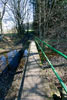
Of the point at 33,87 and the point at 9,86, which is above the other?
the point at 33,87

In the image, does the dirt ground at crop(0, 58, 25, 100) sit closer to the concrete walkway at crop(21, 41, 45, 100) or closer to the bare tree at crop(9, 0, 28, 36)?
the concrete walkway at crop(21, 41, 45, 100)

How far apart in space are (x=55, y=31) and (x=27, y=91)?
6091mm

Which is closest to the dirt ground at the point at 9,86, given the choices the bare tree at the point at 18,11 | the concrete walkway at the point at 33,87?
the concrete walkway at the point at 33,87

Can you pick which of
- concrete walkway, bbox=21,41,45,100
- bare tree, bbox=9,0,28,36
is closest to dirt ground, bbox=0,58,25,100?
concrete walkway, bbox=21,41,45,100

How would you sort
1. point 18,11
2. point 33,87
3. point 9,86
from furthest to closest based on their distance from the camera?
point 18,11 < point 9,86 < point 33,87

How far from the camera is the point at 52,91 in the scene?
1961 millimetres

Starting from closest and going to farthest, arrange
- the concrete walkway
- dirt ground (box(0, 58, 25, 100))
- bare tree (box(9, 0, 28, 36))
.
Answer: the concrete walkway, dirt ground (box(0, 58, 25, 100)), bare tree (box(9, 0, 28, 36))

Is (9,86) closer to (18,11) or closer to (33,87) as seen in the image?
(33,87)

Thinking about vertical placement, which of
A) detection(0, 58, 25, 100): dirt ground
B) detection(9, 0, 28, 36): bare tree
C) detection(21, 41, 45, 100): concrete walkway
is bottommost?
detection(0, 58, 25, 100): dirt ground

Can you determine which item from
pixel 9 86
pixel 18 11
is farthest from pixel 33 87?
pixel 18 11

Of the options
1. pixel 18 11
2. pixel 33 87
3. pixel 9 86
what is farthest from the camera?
pixel 18 11

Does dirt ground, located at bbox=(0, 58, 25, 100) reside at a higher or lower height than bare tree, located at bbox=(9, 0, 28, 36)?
lower

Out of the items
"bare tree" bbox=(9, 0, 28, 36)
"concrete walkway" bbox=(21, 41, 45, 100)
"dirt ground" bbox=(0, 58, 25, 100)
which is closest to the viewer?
"concrete walkway" bbox=(21, 41, 45, 100)

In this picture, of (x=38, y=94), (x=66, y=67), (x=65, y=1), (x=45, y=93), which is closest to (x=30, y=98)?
(x=38, y=94)
